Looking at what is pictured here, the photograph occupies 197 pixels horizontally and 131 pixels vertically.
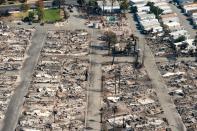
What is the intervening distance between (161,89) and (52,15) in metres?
23.8

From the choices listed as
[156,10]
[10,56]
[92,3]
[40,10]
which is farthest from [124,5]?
[10,56]

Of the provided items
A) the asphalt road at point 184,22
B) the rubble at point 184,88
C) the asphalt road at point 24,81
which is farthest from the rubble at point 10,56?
the asphalt road at point 184,22

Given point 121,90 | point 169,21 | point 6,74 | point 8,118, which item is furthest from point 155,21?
point 8,118


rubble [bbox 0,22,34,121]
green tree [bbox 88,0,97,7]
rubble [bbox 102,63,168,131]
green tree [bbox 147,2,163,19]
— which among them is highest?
green tree [bbox 88,0,97,7]

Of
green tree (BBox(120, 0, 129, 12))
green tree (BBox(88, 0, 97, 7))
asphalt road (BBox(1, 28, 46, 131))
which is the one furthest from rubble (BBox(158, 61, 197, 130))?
green tree (BBox(88, 0, 97, 7))

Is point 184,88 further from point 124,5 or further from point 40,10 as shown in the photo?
point 40,10

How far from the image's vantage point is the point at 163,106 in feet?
150

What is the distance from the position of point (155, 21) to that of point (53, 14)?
14.7 meters

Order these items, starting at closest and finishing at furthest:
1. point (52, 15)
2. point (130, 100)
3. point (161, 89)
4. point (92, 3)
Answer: point (130, 100) < point (161, 89) < point (52, 15) < point (92, 3)

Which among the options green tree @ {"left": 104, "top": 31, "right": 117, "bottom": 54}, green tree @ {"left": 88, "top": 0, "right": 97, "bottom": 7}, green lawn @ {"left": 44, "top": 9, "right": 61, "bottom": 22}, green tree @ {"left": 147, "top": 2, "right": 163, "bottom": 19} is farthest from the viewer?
green tree @ {"left": 88, "top": 0, "right": 97, "bottom": 7}

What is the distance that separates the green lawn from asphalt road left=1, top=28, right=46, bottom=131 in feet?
11.8

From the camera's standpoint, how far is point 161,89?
48.7 metres

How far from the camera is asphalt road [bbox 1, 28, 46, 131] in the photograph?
142ft

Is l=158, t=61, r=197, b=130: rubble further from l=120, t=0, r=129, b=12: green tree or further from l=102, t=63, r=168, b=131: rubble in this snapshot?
l=120, t=0, r=129, b=12: green tree
